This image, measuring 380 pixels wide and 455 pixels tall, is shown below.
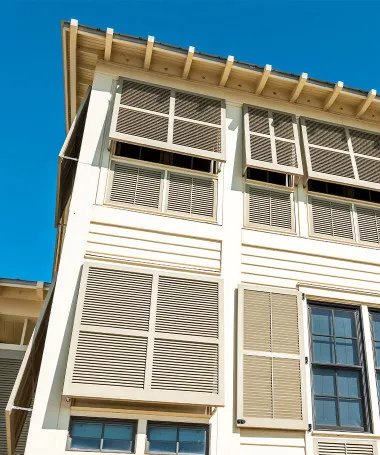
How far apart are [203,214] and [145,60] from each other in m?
2.82

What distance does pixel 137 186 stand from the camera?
7316 mm

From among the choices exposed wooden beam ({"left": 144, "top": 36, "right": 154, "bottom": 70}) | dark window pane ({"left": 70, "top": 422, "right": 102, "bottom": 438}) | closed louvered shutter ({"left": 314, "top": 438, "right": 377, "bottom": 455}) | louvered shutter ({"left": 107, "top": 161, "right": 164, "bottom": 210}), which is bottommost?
dark window pane ({"left": 70, "top": 422, "right": 102, "bottom": 438})

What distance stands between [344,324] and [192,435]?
279 centimetres

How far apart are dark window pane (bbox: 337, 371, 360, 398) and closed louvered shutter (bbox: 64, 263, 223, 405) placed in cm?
187

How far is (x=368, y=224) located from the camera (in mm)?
8070

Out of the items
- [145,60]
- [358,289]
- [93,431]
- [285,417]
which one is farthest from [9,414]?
[145,60]

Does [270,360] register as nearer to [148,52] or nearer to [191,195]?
[191,195]

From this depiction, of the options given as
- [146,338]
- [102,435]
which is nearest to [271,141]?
[146,338]

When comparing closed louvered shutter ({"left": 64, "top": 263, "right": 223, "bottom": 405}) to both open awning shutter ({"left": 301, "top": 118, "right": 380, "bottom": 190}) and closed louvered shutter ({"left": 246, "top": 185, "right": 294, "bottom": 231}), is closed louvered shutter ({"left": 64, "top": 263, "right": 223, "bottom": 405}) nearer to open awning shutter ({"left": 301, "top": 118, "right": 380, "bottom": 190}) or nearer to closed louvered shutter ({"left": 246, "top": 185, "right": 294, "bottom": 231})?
closed louvered shutter ({"left": 246, "top": 185, "right": 294, "bottom": 231})

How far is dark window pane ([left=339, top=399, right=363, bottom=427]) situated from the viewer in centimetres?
657

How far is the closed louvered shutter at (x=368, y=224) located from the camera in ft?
26.0

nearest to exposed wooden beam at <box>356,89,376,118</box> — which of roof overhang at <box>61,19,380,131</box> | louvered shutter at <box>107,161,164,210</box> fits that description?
roof overhang at <box>61,19,380,131</box>

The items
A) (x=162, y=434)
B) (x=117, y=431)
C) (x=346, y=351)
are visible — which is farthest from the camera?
(x=346, y=351)

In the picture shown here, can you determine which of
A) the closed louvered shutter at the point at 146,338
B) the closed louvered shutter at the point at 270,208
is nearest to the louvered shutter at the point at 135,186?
the closed louvered shutter at the point at 146,338
